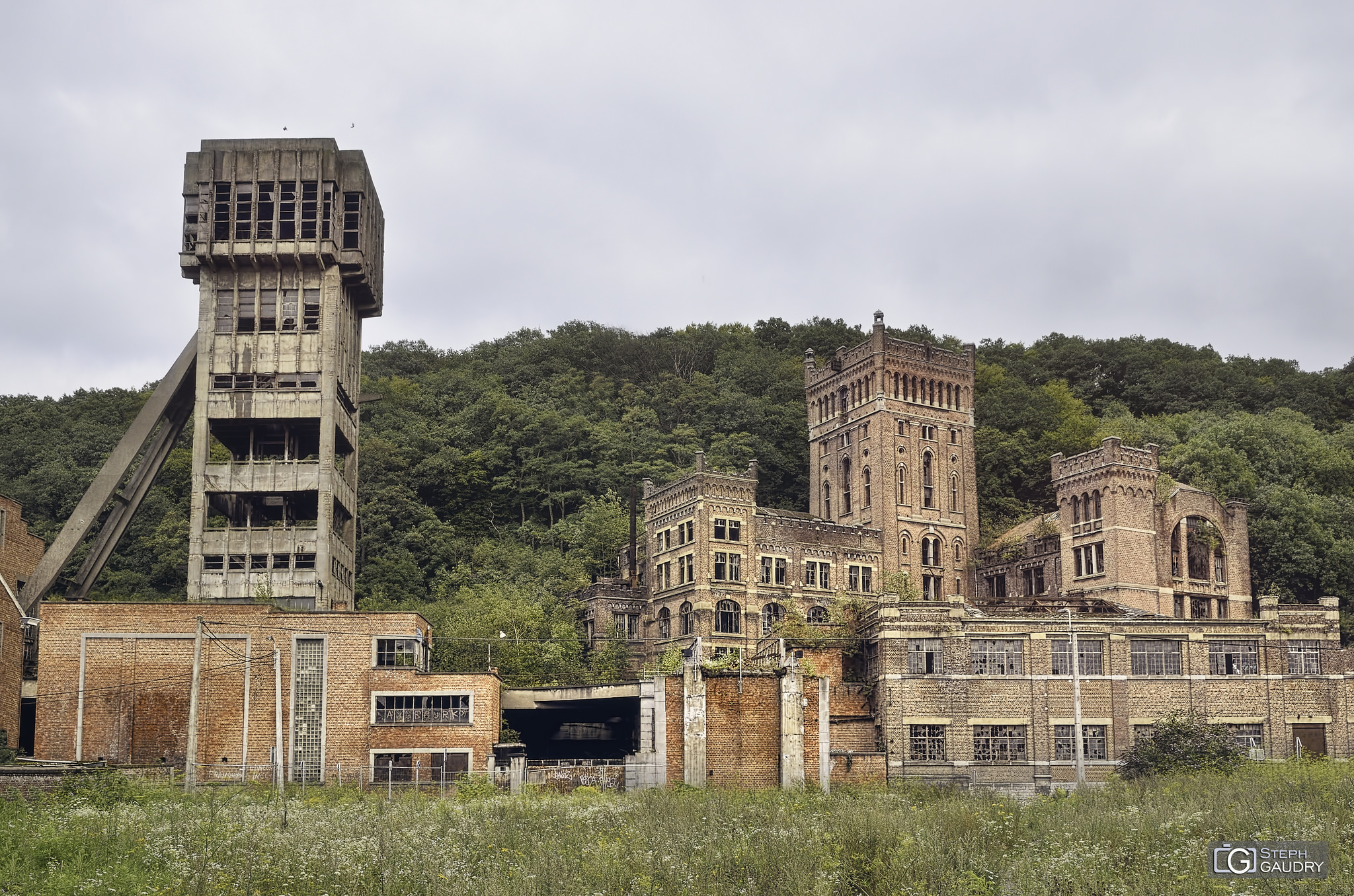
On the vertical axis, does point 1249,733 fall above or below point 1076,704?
below

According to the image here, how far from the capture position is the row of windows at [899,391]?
280ft

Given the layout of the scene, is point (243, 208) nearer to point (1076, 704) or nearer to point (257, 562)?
point (257, 562)

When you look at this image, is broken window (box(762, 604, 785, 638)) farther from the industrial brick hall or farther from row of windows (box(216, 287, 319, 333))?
row of windows (box(216, 287, 319, 333))

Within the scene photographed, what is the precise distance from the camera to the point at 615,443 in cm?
9938

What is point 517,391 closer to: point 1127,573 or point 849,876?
point 1127,573

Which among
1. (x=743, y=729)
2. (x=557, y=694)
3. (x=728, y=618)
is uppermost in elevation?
(x=728, y=618)

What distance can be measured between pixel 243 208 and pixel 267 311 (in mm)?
4983

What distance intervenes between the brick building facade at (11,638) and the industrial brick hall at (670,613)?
0.21 metres

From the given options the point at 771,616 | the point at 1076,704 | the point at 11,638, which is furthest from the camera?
the point at 771,616

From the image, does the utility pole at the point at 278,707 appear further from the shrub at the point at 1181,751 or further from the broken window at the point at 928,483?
the broken window at the point at 928,483

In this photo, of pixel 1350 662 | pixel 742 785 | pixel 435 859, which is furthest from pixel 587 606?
pixel 435 859

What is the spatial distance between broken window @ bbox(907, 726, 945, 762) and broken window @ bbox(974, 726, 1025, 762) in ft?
4.83

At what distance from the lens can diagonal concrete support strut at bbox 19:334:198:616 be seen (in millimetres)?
63406

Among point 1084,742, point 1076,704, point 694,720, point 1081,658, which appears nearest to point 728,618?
point 1081,658
